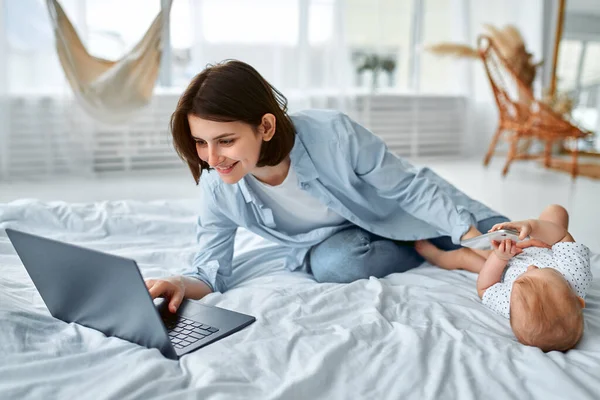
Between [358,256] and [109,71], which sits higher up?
[109,71]

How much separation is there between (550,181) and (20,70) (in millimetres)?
3086

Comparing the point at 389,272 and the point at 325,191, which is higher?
the point at 325,191

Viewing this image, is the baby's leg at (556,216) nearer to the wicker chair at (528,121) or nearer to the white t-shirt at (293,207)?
the white t-shirt at (293,207)

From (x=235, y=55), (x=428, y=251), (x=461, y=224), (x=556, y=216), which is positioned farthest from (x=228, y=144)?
(x=235, y=55)

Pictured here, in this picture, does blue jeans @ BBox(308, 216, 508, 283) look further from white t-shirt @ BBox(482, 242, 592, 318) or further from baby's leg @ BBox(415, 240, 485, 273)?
white t-shirt @ BBox(482, 242, 592, 318)

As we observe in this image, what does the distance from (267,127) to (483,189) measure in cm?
233

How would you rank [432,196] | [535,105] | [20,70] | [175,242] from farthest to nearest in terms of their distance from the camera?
1. [535,105]
2. [20,70]
3. [175,242]
4. [432,196]

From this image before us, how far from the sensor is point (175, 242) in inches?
65.7

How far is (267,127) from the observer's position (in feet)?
3.97

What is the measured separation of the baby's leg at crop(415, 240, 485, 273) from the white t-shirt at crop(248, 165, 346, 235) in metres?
0.22

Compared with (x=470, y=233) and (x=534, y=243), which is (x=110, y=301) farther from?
(x=534, y=243)

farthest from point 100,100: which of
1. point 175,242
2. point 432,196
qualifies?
point 432,196

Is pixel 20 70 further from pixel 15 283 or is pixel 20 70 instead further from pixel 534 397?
pixel 534 397

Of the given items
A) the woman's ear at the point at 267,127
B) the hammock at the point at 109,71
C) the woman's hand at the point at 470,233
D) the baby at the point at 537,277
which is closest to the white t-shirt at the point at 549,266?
the baby at the point at 537,277
